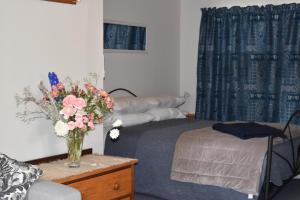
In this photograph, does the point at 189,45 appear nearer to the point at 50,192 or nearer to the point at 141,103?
the point at 141,103

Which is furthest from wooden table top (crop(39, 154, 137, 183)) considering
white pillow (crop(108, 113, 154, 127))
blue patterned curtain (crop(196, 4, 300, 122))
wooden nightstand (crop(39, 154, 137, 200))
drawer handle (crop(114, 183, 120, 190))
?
blue patterned curtain (crop(196, 4, 300, 122))

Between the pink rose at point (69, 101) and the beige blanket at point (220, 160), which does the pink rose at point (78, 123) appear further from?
the beige blanket at point (220, 160)

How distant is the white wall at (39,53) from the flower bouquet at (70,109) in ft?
0.24

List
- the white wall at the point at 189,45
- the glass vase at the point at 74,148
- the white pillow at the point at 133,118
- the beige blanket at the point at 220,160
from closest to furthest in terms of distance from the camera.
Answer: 1. the glass vase at the point at 74,148
2. the beige blanket at the point at 220,160
3. the white pillow at the point at 133,118
4. the white wall at the point at 189,45

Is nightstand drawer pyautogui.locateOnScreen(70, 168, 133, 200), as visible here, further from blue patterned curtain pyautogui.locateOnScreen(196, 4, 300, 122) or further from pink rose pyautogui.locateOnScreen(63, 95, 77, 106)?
blue patterned curtain pyautogui.locateOnScreen(196, 4, 300, 122)

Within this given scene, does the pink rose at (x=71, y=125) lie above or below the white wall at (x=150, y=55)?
below

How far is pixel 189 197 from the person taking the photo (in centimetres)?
389

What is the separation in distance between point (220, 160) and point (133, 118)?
117 centimetres

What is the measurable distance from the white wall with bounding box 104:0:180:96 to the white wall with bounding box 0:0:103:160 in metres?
1.63

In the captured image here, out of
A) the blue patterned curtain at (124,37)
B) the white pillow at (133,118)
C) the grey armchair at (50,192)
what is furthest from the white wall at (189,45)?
the grey armchair at (50,192)

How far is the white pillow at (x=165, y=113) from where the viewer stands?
4.91m

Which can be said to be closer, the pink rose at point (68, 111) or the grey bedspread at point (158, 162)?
the pink rose at point (68, 111)

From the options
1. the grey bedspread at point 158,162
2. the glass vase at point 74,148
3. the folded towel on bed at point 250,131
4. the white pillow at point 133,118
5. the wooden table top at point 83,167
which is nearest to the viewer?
the wooden table top at point 83,167

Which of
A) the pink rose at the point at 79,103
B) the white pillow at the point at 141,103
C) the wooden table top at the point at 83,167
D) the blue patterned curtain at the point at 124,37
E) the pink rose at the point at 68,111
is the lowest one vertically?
the wooden table top at the point at 83,167
